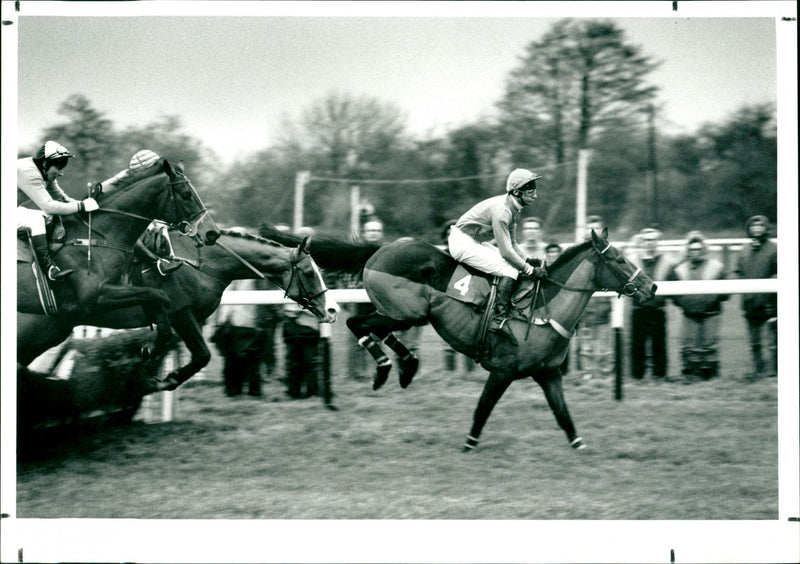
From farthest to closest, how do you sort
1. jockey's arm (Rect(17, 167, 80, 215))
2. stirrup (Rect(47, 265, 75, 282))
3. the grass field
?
1. stirrup (Rect(47, 265, 75, 282))
2. jockey's arm (Rect(17, 167, 80, 215))
3. the grass field

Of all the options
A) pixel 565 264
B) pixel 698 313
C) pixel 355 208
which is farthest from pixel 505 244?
pixel 698 313

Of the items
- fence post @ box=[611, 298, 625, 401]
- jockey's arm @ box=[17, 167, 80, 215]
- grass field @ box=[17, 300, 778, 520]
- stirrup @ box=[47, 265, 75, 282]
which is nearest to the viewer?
grass field @ box=[17, 300, 778, 520]

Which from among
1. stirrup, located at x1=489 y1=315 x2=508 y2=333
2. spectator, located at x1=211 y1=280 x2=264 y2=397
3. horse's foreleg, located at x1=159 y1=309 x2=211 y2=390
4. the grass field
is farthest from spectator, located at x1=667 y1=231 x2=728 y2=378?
horse's foreleg, located at x1=159 y1=309 x2=211 y2=390

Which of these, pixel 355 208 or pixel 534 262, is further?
pixel 355 208

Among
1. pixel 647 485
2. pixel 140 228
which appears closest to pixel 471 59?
pixel 140 228

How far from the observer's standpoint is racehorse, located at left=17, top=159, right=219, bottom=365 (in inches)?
253

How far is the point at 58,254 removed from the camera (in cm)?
646

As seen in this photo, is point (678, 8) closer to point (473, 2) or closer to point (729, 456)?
point (473, 2)

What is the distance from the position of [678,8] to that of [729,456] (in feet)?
8.79

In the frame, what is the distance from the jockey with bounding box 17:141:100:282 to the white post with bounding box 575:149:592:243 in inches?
124

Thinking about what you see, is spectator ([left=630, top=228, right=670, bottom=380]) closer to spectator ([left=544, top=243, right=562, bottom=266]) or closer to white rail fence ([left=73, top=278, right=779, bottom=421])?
white rail fence ([left=73, top=278, right=779, bottom=421])

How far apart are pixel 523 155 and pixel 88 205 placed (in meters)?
2.80

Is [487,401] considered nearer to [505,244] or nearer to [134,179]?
[505,244]

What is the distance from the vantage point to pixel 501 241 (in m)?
6.45
